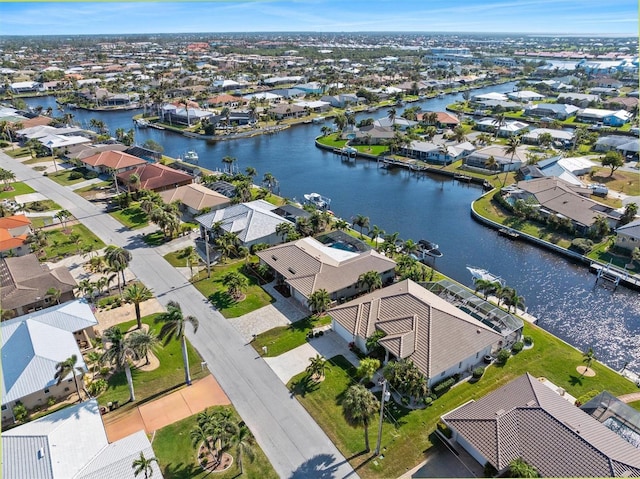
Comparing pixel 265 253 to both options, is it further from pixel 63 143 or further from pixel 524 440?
pixel 63 143

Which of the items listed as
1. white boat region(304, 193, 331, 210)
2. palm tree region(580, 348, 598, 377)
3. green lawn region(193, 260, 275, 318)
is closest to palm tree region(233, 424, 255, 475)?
green lawn region(193, 260, 275, 318)

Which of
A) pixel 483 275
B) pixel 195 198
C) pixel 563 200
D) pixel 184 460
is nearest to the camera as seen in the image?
pixel 184 460

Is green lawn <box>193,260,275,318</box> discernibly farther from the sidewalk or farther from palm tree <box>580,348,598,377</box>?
palm tree <box>580,348,598,377</box>

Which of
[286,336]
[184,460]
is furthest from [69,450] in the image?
[286,336]

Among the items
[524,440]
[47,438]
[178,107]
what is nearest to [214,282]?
[47,438]

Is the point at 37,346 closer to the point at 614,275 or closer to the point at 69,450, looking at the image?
the point at 69,450
